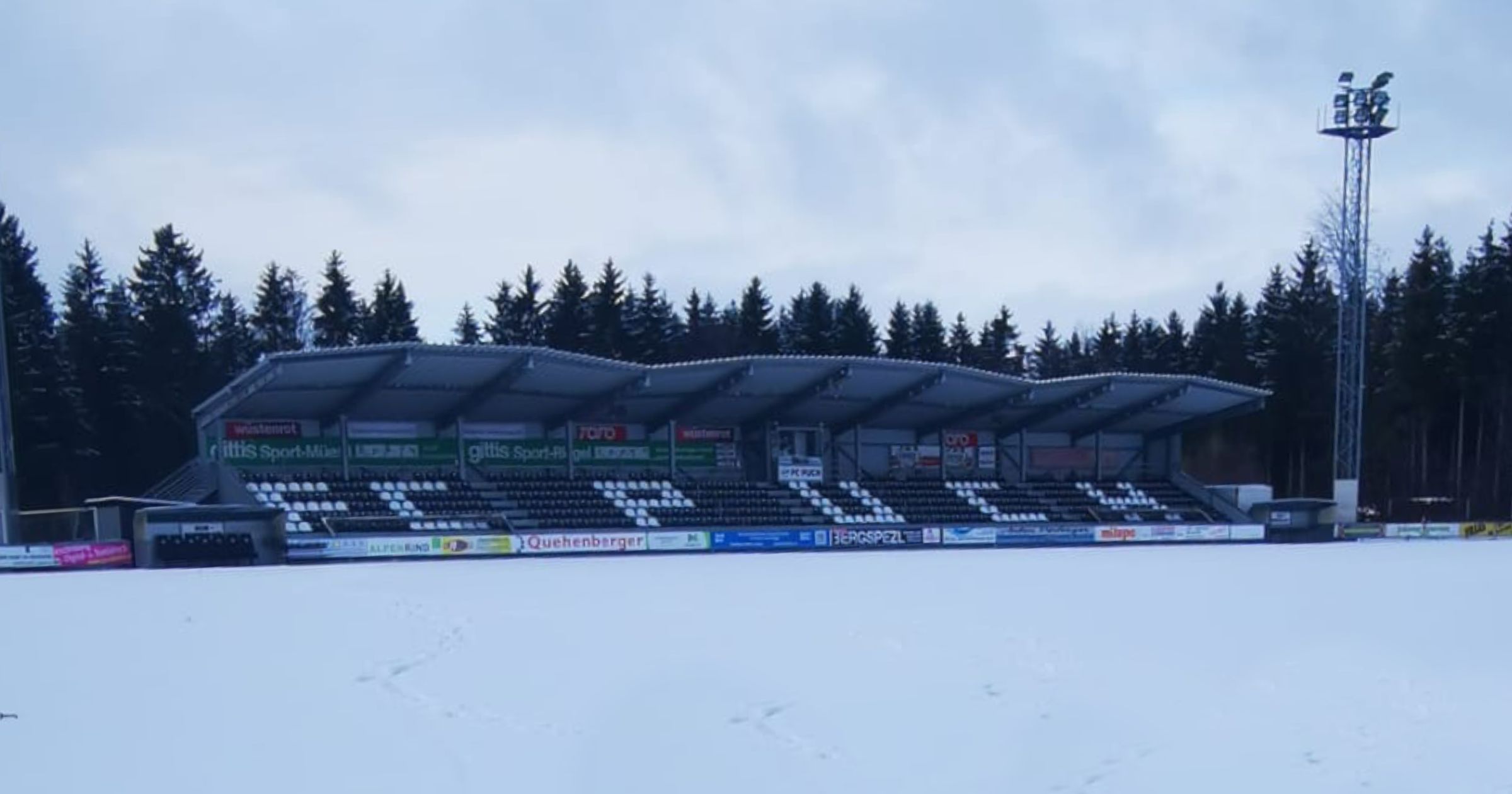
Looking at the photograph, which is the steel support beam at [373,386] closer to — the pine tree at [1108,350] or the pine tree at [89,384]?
the pine tree at [89,384]

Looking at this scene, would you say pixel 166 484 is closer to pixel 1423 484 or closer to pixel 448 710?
pixel 448 710

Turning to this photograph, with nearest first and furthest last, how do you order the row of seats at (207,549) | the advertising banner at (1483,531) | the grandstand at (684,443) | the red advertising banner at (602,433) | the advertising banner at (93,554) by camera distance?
the advertising banner at (93,554)
the row of seats at (207,549)
the grandstand at (684,443)
the red advertising banner at (602,433)
the advertising banner at (1483,531)

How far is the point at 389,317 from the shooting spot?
57.3 m

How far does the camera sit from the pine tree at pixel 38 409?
44.2 m

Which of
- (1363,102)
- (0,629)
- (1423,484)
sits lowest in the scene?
(1423,484)

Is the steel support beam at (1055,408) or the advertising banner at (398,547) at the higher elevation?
the steel support beam at (1055,408)

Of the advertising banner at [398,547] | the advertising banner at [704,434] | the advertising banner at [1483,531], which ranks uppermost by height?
the advertising banner at [704,434]

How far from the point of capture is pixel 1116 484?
154 ft

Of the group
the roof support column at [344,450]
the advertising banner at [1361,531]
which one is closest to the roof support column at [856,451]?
the advertising banner at [1361,531]

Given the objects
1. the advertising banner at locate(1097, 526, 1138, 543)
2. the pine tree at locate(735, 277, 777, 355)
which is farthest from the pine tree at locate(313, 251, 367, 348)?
the advertising banner at locate(1097, 526, 1138, 543)

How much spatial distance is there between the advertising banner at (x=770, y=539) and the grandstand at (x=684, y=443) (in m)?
1.12

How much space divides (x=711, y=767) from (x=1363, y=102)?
3900cm

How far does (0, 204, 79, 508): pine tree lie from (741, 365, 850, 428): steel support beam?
86.4 ft

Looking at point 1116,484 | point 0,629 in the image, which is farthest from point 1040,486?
point 0,629
